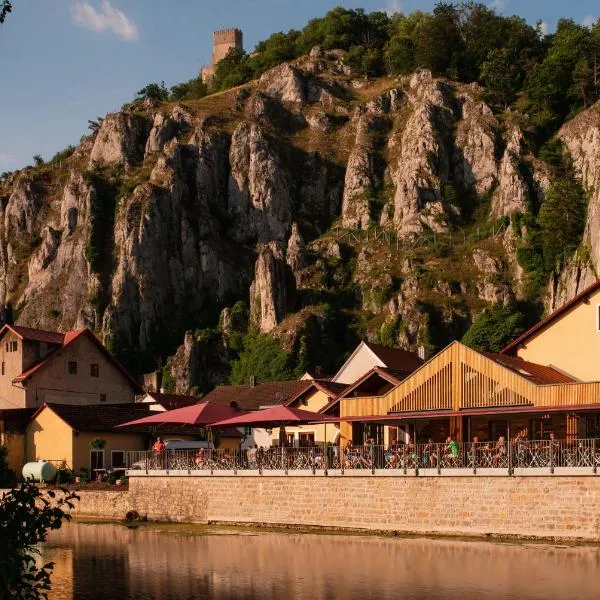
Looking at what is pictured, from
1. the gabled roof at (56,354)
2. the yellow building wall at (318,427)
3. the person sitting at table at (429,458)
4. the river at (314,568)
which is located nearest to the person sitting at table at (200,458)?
the river at (314,568)

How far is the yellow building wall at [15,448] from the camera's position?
60156 millimetres

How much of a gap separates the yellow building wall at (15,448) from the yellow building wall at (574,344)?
2811cm

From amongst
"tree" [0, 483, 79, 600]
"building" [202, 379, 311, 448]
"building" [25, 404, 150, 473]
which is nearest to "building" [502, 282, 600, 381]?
"building" [202, 379, 311, 448]

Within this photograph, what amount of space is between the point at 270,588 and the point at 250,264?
111m

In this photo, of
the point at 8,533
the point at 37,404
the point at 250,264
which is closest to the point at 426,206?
the point at 250,264

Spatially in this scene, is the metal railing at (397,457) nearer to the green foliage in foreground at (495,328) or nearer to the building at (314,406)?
the building at (314,406)

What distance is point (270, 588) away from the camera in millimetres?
29578

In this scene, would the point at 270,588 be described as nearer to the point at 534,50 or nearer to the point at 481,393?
the point at 481,393

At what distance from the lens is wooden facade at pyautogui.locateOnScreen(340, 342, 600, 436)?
4053cm

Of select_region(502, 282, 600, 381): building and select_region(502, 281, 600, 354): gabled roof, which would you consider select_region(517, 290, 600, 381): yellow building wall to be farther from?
select_region(502, 281, 600, 354): gabled roof

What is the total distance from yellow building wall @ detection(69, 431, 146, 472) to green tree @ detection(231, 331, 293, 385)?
172ft

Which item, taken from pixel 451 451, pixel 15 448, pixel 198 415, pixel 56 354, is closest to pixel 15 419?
pixel 15 448

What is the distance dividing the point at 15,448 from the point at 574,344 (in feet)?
101

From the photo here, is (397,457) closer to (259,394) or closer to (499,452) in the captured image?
(499,452)
